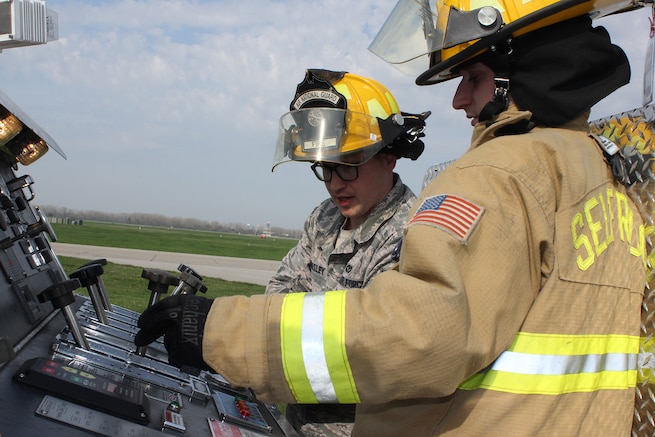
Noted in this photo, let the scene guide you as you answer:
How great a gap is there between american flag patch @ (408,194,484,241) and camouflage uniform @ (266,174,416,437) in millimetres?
1113

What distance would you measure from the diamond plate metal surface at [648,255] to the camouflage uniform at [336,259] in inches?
38.0

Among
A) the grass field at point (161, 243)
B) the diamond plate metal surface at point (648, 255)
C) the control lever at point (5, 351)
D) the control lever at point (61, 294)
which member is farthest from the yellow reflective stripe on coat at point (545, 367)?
the grass field at point (161, 243)

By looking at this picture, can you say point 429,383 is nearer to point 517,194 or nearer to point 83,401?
point 517,194

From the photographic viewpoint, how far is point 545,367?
4.63 ft

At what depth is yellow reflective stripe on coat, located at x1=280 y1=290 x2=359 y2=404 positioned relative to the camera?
130 cm

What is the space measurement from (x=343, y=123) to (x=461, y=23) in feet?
3.43

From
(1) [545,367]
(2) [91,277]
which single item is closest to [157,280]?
(2) [91,277]

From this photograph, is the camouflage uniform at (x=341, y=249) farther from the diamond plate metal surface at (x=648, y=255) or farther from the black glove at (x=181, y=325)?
the black glove at (x=181, y=325)

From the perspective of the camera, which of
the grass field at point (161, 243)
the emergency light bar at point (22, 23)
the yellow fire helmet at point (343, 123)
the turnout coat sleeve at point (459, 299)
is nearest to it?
the emergency light bar at point (22, 23)

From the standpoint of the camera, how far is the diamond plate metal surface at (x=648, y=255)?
67.7 inches

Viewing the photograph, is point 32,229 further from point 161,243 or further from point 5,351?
point 161,243

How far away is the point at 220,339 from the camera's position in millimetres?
1382

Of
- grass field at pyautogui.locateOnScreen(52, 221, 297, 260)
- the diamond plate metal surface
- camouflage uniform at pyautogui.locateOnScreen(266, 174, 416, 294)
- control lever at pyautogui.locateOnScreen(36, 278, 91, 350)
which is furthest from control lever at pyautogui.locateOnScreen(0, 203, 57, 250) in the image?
grass field at pyautogui.locateOnScreen(52, 221, 297, 260)

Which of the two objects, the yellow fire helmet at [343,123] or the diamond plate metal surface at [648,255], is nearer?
the diamond plate metal surface at [648,255]
